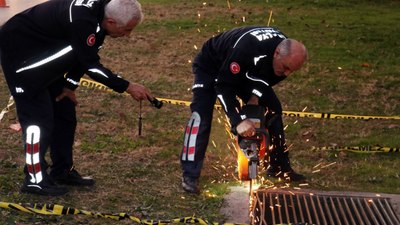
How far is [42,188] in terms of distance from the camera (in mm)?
5980

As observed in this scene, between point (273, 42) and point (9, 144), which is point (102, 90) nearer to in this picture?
point (9, 144)

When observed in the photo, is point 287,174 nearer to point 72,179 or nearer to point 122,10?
point 72,179

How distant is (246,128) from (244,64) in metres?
0.53

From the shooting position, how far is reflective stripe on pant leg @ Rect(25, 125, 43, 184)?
19.0ft

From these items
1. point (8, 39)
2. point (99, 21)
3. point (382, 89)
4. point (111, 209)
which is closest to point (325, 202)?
point (111, 209)

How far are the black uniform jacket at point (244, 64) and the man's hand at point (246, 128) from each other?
0.07 metres

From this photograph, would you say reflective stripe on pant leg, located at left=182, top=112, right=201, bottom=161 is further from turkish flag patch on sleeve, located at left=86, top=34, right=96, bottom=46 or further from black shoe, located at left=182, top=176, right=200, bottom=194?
turkish flag patch on sleeve, located at left=86, top=34, right=96, bottom=46

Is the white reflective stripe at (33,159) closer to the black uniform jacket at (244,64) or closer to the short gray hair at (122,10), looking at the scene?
the short gray hair at (122,10)

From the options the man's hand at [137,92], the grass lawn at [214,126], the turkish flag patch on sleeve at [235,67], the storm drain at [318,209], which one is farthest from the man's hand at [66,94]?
the storm drain at [318,209]

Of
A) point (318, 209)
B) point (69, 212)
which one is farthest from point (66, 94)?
point (318, 209)

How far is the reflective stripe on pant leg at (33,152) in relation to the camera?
19.0ft

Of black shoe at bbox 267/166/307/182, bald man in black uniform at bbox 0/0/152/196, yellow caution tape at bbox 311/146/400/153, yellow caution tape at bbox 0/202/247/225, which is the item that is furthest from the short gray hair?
yellow caution tape at bbox 311/146/400/153

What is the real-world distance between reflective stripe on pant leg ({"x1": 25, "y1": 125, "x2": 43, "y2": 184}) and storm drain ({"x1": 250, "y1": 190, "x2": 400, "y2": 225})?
1.85 meters

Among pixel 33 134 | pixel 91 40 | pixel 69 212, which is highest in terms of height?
pixel 91 40
